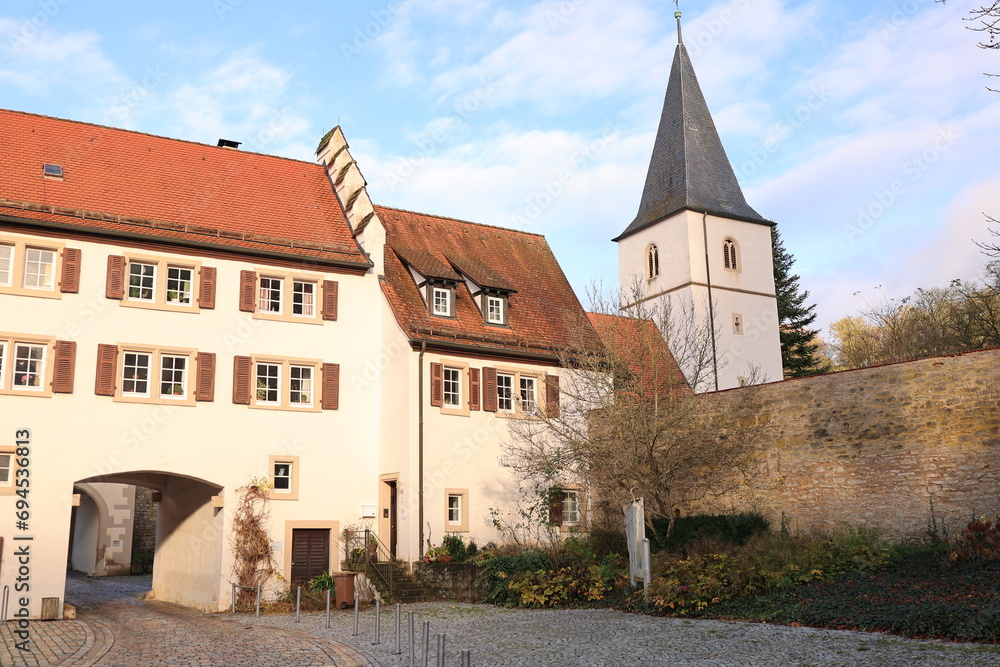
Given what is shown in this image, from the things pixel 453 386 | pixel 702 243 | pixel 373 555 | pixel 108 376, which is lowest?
pixel 373 555

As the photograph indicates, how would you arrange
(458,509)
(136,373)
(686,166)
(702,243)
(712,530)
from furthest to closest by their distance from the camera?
(686,166)
(702,243)
(458,509)
(136,373)
(712,530)

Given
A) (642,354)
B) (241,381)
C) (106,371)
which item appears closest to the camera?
(106,371)

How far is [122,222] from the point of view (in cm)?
2002

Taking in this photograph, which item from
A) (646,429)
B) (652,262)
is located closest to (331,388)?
(646,429)

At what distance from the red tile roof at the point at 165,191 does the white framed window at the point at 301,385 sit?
2.70 m

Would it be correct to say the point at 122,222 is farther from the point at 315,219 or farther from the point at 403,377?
the point at 403,377

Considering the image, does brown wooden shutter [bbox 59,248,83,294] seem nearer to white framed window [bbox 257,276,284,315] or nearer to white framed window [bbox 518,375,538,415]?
white framed window [bbox 257,276,284,315]

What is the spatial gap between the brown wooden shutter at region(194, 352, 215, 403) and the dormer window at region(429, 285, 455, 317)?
5446 mm

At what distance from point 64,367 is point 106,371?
2.54ft

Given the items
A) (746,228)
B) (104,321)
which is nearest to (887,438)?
(104,321)

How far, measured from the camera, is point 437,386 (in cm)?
2170

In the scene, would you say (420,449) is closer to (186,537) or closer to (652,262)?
(186,537)

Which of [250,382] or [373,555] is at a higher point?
[250,382]

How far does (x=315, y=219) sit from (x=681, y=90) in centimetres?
2235
